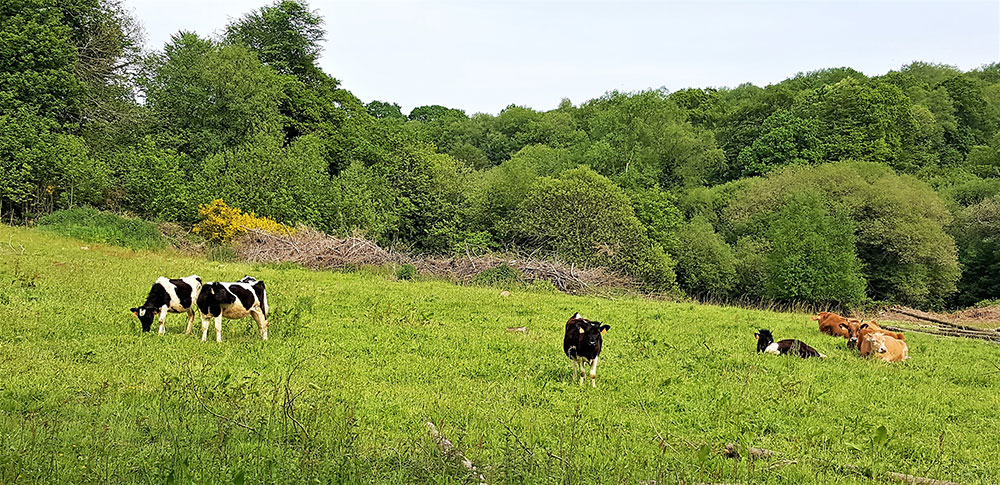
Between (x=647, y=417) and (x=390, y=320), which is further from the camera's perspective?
(x=390, y=320)

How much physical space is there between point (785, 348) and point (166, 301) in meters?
13.0

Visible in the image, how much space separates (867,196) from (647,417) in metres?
46.3

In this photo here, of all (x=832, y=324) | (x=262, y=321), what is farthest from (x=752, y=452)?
(x=832, y=324)

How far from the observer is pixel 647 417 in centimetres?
965

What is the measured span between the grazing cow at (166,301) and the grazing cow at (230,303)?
2.84 feet

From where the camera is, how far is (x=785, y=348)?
15609mm

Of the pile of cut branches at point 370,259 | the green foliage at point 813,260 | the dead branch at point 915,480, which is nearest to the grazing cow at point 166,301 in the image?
the dead branch at point 915,480

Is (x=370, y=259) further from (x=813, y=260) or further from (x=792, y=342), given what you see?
(x=813, y=260)

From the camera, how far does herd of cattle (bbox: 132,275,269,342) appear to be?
12.8 metres

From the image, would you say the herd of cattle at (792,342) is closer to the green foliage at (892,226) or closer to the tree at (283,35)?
the green foliage at (892,226)

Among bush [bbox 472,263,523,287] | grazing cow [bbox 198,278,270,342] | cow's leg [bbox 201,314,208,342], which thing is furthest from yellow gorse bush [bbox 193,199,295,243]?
cow's leg [bbox 201,314,208,342]

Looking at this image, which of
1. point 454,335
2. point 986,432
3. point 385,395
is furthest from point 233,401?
point 986,432

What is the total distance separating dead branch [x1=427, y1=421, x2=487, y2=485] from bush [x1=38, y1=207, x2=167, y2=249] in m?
24.7

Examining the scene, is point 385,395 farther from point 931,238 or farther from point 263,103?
point 931,238
